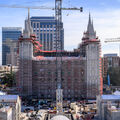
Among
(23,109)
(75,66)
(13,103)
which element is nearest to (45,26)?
(75,66)

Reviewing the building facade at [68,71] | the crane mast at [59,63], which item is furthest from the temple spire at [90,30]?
the crane mast at [59,63]

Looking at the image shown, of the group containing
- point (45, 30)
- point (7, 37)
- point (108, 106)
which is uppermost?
point (45, 30)

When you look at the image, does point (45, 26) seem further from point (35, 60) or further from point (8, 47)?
point (35, 60)

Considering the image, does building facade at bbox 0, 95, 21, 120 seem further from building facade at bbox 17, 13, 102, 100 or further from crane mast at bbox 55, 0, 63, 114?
building facade at bbox 17, 13, 102, 100

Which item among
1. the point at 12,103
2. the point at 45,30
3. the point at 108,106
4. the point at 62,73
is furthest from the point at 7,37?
the point at 108,106

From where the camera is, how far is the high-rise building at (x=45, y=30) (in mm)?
140125

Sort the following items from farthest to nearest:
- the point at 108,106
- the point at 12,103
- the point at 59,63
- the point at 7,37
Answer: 1. the point at 7,37
2. the point at 59,63
3. the point at 12,103
4. the point at 108,106

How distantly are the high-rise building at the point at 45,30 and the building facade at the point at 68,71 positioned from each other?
6623 cm

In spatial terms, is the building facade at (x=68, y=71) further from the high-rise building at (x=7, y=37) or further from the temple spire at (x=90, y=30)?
the high-rise building at (x=7, y=37)

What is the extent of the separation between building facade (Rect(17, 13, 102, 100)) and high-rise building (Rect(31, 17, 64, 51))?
217 ft

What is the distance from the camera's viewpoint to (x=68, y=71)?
73.8 meters

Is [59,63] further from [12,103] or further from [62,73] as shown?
[12,103]

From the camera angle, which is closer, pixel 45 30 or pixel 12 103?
pixel 12 103

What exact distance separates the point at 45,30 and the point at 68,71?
238 ft
